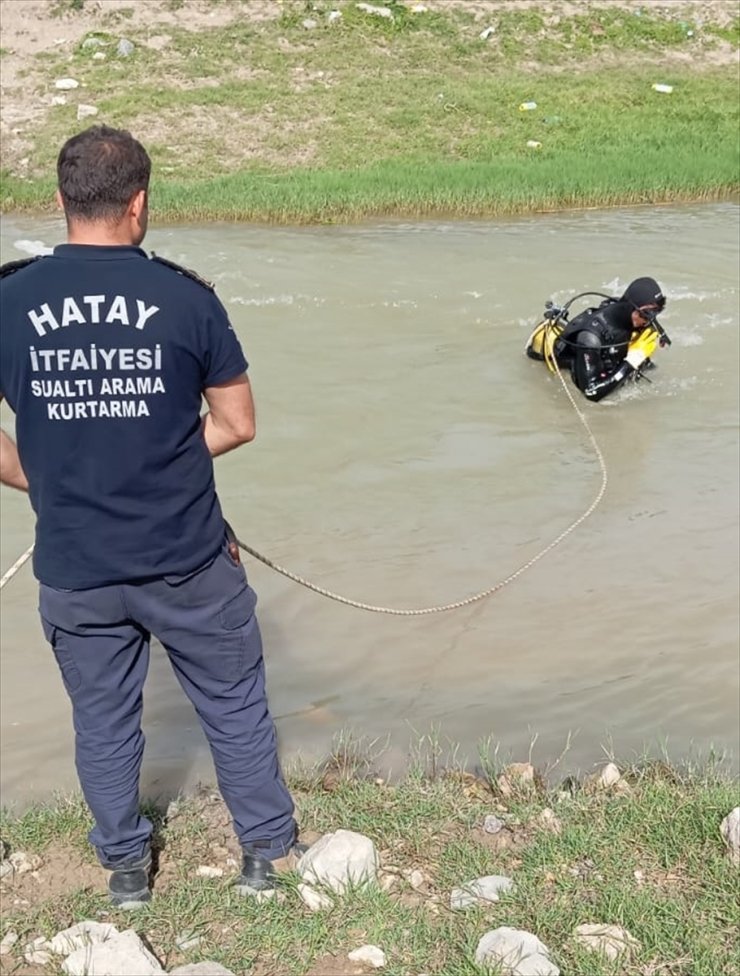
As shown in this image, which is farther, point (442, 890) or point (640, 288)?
point (640, 288)

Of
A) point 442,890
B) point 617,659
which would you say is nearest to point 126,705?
point 442,890

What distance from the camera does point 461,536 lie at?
600 centimetres

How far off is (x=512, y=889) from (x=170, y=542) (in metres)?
1.21

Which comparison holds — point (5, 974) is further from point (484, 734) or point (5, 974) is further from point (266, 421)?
point (266, 421)

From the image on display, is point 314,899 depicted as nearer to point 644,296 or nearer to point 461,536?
point 461,536

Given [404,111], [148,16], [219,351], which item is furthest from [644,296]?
[148,16]

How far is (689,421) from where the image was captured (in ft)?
25.1

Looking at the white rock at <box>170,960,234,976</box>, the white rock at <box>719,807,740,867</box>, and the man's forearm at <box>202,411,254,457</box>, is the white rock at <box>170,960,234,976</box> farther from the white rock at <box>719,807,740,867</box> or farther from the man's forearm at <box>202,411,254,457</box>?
the white rock at <box>719,807,740,867</box>

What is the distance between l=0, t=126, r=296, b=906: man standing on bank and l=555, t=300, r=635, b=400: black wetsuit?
541cm

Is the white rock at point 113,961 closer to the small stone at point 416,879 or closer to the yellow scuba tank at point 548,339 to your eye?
the small stone at point 416,879

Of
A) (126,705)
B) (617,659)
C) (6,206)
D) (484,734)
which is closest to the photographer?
(126,705)

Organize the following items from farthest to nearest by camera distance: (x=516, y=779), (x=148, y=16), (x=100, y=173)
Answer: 1. (x=148, y=16)
2. (x=516, y=779)
3. (x=100, y=173)

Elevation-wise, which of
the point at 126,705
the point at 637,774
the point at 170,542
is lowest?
the point at 637,774

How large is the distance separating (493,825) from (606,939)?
64 centimetres
